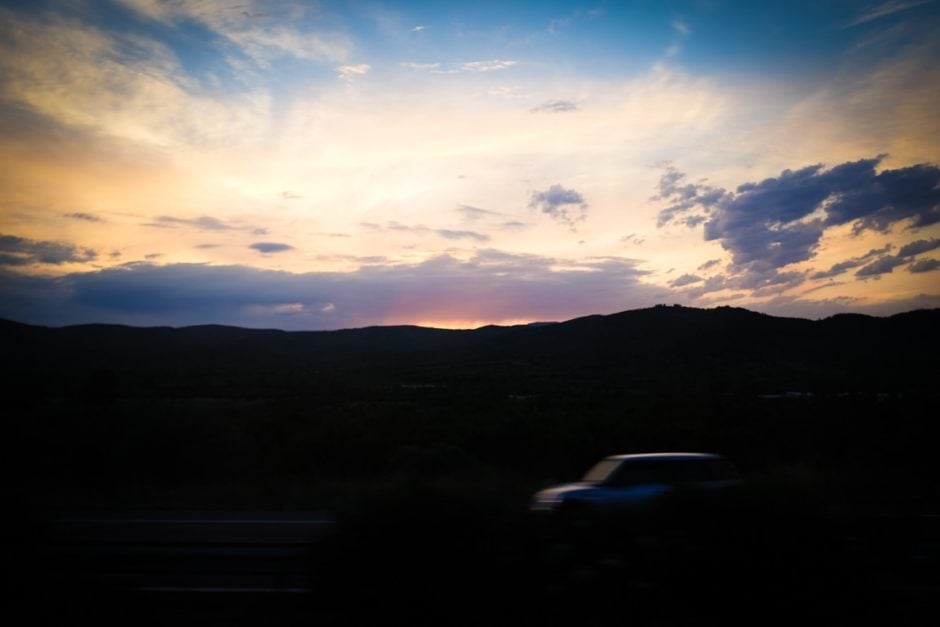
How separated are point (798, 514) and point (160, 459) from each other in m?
20.4

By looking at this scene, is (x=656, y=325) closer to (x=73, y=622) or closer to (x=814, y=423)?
(x=814, y=423)

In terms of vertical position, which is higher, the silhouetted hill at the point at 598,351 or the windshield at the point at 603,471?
the silhouetted hill at the point at 598,351

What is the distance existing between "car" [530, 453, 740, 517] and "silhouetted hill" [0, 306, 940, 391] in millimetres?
33795

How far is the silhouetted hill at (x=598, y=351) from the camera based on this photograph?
55.7m

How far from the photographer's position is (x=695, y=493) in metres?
6.59

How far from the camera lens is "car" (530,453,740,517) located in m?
10.4

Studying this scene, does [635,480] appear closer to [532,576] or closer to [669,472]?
[669,472]

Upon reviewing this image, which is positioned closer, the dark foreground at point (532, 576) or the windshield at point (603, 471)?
the dark foreground at point (532, 576)

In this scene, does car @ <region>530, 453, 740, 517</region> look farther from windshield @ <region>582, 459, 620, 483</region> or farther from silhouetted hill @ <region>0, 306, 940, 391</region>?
silhouetted hill @ <region>0, 306, 940, 391</region>

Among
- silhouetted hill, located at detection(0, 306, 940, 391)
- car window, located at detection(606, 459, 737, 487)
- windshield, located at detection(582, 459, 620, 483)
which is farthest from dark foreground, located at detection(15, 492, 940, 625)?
silhouetted hill, located at detection(0, 306, 940, 391)

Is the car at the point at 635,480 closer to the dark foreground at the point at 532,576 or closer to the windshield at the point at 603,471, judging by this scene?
the windshield at the point at 603,471

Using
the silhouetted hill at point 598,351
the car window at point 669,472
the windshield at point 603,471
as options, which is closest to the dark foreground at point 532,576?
the car window at point 669,472

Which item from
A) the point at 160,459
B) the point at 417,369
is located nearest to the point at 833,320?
the point at 417,369

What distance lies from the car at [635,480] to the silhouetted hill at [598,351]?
33795 mm
